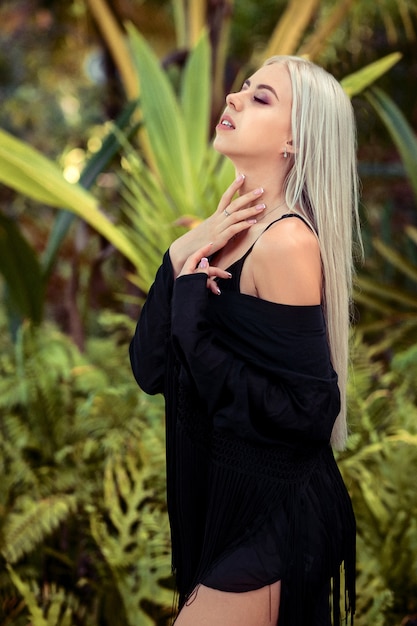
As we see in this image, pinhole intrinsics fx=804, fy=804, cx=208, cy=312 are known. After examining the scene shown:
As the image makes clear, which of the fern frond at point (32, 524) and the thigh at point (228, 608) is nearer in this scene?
the thigh at point (228, 608)

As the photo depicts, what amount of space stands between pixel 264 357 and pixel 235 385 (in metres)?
0.07

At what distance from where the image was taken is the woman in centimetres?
122

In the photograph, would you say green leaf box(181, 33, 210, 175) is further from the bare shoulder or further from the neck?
the bare shoulder

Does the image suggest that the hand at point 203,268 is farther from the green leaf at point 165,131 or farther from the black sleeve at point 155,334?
the green leaf at point 165,131

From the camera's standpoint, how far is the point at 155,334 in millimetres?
1359

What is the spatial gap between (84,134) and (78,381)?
18.5 ft

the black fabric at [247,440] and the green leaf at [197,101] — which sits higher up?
the green leaf at [197,101]

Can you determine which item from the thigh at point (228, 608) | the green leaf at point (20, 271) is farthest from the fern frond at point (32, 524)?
the thigh at point (228, 608)

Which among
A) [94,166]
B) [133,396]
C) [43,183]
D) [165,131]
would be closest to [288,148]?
[165,131]

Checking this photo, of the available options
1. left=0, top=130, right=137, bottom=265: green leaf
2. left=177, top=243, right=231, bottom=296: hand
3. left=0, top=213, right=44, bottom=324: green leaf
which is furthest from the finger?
left=0, top=213, right=44, bottom=324: green leaf

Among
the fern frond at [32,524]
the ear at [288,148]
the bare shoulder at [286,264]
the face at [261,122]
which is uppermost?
the face at [261,122]

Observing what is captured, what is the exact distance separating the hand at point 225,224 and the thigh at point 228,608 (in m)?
0.53

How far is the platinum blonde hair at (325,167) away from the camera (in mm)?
1270

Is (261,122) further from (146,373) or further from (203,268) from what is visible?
(146,373)
